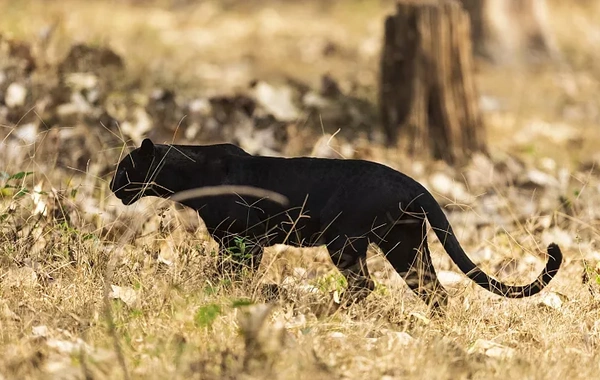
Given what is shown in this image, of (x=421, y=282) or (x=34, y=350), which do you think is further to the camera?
(x=421, y=282)

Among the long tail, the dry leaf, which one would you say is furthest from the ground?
the long tail

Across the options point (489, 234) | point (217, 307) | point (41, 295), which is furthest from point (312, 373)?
point (489, 234)

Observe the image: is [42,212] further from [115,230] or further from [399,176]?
[399,176]

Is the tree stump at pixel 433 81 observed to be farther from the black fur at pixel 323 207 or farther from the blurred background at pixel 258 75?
the black fur at pixel 323 207

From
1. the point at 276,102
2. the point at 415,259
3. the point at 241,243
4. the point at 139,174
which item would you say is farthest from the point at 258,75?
the point at 241,243

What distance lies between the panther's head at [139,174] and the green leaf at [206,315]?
0.84 meters

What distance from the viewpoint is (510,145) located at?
825cm

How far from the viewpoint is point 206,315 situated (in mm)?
3504

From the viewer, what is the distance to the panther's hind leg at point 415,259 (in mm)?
4168

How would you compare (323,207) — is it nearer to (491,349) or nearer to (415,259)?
(415,259)

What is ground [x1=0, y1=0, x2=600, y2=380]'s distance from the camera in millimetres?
3459

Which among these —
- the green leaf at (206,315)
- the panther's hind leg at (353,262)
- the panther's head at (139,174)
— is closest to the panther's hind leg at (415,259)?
the panther's hind leg at (353,262)

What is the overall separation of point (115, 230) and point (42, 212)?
63 cm

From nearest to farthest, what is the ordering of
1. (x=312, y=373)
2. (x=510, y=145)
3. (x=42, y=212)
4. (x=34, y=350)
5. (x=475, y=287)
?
(x=312, y=373)
(x=34, y=350)
(x=42, y=212)
(x=475, y=287)
(x=510, y=145)
